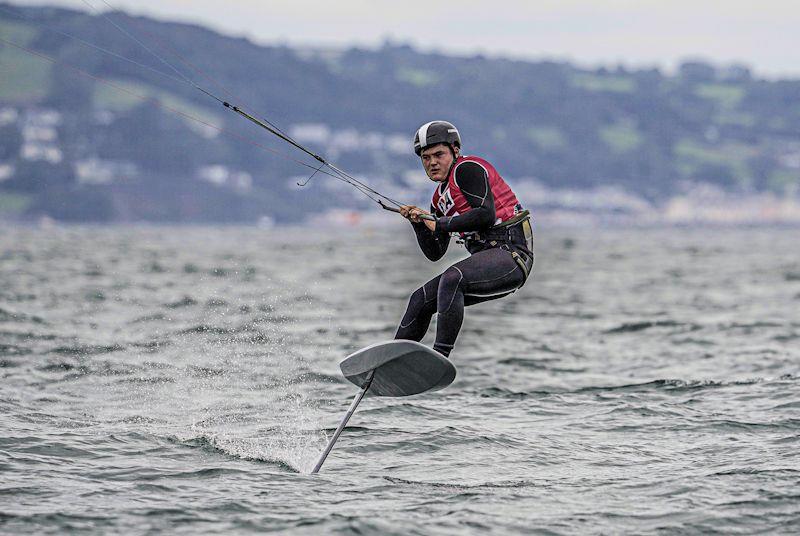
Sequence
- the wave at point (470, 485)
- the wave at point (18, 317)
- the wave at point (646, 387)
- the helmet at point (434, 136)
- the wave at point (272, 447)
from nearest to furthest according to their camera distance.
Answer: the wave at point (470, 485) → the helmet at point (434, 136) → the wave at point (272, 447) → the wave at point (646, 387) → the wave at point (18, 317)

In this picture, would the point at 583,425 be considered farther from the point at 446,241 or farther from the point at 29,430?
the point at 29,430

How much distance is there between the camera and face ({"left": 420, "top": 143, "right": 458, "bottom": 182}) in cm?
1031

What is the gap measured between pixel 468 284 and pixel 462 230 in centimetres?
49

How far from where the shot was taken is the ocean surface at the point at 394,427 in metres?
8.89

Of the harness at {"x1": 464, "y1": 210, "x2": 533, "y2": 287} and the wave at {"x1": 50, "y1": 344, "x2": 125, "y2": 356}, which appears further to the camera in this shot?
the wave at {"x1": 50, "y1": 344, "x2": 125, "y2": 356}

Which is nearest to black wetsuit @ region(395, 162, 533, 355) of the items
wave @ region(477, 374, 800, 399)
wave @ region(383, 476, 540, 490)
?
wave @ region(383, 476, 540, 490)

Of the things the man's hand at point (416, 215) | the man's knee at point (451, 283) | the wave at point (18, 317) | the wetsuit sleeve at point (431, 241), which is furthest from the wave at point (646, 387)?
the wave at point (18, 317)

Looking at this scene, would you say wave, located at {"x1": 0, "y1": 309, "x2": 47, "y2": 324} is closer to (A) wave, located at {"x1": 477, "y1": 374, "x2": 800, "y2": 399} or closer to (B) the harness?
(A) wave, located at {"x1": 477, "y1": 374, "x2": 800, "y2": 399}

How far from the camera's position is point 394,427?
12906 millimetres

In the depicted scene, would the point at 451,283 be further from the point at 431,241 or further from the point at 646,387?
the point at 646,387

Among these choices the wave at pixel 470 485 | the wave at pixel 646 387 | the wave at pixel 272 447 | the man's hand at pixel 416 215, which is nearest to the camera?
the wave at pixel 470 485

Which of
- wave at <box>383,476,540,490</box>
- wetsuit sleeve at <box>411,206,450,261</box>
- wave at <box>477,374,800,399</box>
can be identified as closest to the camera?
wave at <box>383,476,540,490</box>

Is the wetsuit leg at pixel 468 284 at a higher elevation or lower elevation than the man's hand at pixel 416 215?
lower

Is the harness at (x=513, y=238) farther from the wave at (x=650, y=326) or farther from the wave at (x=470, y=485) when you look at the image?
the wave at (x=650, y=326)
